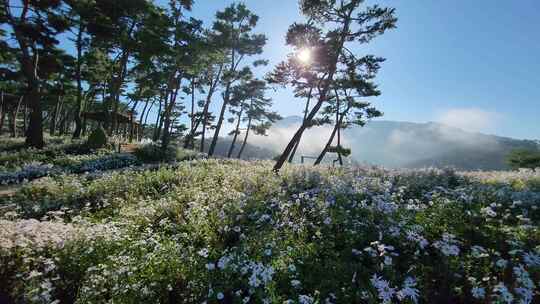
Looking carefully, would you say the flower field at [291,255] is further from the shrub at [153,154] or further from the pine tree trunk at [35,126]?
the pine tree trunk at [35,126]

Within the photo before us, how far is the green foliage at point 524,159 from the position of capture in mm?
34947

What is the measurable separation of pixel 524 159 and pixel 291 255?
142ft

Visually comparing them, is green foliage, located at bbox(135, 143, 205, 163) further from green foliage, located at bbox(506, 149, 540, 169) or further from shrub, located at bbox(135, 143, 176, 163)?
green foliage, located at bbox(506, 149, 540, 169)

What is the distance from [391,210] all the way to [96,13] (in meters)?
25.2

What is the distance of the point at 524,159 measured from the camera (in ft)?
117

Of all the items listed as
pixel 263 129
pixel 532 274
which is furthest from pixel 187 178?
Result: pixel 263 129

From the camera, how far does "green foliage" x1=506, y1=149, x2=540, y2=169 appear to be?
1376 inches

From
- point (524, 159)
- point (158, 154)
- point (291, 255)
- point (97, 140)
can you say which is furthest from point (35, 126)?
point (524, 159)

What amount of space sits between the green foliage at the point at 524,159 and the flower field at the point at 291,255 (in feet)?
123

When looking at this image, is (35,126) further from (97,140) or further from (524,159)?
(524,159)

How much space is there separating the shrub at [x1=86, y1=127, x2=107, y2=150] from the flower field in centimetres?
1685

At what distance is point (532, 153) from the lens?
3597 centimetres

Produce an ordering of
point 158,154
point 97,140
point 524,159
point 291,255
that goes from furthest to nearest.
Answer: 1. point 524,159
2. point 158,154
3. point 97,140
4. point 291,255

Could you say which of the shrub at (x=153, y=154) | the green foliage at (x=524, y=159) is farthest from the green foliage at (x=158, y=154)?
the green foliage at (x=524, y=159)
